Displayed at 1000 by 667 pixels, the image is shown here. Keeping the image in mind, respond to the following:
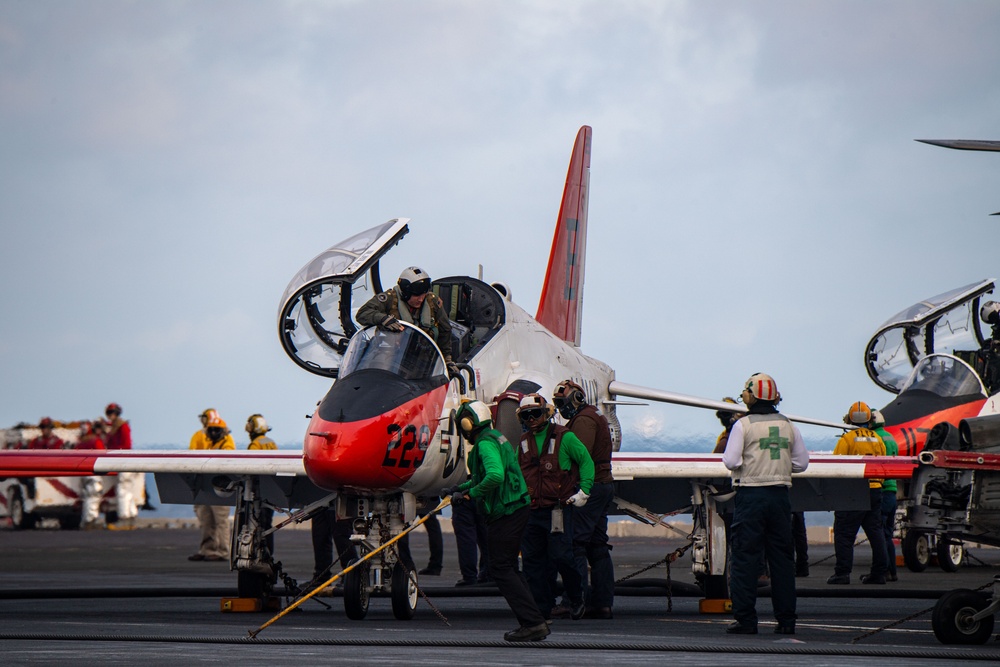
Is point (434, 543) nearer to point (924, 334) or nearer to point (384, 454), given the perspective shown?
point (384, 454)

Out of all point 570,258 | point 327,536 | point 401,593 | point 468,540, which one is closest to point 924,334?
point 570,258

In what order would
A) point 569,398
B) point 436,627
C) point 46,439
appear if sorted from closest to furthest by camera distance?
point 436,627 < point 569,398 < point 46,439

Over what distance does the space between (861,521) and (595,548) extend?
18.7ft

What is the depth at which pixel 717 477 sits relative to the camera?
14125 mm

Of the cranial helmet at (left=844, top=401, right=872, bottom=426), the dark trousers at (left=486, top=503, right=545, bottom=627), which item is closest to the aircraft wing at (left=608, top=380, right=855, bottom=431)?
the cranial helmet at (left=844, top=401, right=872, bottom=426)

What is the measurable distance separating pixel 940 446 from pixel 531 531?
3844 millimetres

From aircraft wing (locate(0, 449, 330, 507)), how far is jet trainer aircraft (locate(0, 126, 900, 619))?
2 cm

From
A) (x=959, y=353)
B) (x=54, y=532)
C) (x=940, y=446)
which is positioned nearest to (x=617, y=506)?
(x=940, y=446)

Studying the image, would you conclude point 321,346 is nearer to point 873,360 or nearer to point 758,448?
point 758,448

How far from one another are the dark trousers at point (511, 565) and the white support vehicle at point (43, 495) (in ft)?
87.8

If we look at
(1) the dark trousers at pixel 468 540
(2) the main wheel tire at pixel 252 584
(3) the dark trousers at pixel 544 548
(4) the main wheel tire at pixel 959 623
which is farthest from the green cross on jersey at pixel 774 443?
(1) the dark trousers at pixel 468 540

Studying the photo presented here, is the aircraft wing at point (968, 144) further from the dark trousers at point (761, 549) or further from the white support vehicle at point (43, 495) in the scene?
the white support vehicle at point (43, 495)

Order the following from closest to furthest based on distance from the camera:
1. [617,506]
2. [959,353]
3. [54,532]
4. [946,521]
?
1. [946,521]
2. [617,506]
3. [959,353]
4. [54,532]

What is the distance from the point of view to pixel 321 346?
49.8 feet
